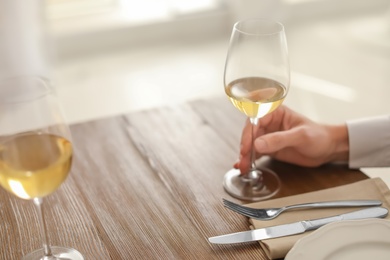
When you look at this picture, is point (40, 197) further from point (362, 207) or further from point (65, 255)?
point (362, 207)

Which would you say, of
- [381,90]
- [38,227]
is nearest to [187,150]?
[38,227]

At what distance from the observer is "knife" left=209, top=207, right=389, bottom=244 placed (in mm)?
953

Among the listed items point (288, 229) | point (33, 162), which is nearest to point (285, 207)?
point (288, 229)

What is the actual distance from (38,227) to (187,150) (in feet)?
1.13

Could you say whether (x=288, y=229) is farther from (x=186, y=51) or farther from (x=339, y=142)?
(x=186, y=51)

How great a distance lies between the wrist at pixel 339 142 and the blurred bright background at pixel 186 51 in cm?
134

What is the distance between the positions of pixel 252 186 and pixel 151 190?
0.59 ft

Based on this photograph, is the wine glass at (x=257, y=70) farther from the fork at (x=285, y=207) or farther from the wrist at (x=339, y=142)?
the wrist at (x=339, y=142)

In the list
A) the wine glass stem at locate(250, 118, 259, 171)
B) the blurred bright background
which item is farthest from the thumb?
the blurred bright background

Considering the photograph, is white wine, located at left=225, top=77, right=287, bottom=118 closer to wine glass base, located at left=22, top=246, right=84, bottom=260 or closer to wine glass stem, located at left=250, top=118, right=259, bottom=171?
wine glass stem, located at left=250, top=118, right=259, bottom=171

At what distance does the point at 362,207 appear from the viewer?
1.02 meters

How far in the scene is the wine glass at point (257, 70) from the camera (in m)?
1.04

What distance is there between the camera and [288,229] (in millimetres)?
966

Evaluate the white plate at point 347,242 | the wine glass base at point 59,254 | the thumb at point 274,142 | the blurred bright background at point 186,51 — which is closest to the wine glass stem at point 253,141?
the thumb at point 274,142
